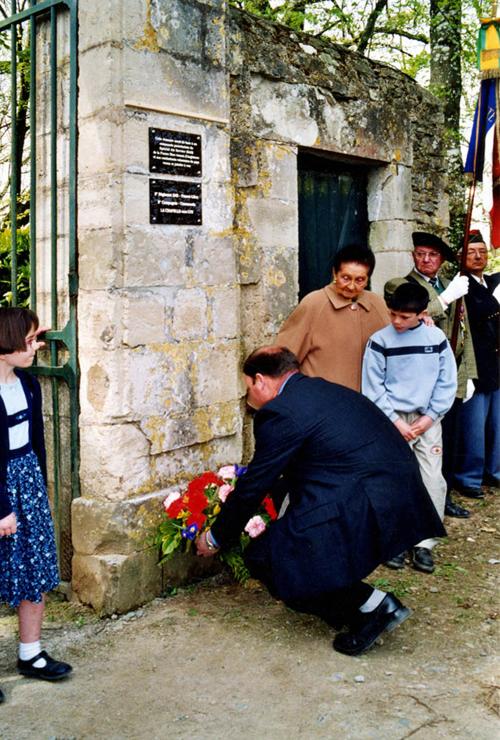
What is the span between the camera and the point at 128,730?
2.74 meters

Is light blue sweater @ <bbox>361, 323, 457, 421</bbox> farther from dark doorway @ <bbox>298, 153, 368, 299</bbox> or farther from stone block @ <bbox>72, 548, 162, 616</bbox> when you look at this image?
stone block @ <bbox>72, 548, 162, 616</bbox>

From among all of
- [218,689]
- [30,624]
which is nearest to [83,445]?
[30,624]

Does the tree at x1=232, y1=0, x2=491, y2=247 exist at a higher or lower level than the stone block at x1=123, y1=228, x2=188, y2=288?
higher

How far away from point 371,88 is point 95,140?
8.22 feet

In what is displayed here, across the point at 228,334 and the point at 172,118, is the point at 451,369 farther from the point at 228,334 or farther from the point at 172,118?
the point at 172,118

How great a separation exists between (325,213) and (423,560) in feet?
7.97

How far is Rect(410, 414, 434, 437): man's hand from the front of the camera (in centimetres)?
429

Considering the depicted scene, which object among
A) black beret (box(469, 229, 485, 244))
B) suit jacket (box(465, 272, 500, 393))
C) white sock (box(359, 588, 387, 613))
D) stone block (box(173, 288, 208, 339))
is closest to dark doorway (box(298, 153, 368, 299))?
black beret (box(469, 229, 485, 244))

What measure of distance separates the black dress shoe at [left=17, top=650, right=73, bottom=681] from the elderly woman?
2.01 metres

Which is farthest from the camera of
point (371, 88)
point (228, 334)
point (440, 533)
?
point (371, 88)

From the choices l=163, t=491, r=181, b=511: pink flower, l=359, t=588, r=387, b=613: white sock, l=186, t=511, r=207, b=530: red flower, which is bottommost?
l=359, t=588, r=387, b=613: white sock

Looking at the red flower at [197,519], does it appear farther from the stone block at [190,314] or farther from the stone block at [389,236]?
the stone block at [389,236]

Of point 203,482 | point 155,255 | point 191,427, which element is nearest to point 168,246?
point 155,255

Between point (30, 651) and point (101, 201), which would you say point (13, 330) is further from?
point (30, 651)
